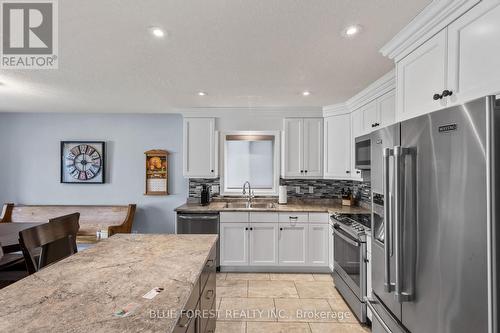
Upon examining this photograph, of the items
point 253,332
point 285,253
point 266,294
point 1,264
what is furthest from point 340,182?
point 1,264

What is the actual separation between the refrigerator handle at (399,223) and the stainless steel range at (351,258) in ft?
3.76

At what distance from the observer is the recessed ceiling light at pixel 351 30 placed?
1.74 metres

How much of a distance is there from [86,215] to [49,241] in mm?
3078

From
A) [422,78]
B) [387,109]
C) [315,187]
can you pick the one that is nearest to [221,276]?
[315,187]

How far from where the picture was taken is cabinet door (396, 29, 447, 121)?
4.84 feet

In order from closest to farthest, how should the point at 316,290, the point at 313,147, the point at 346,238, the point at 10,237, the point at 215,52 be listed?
the point at 215,52 < the point at 10,237 < the point at 346,238 < the point at 316,290 < the point at 313,147

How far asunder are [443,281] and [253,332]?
1.75 metres

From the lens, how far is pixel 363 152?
2.68 m

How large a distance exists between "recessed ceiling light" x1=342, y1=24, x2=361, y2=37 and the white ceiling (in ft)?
0.14

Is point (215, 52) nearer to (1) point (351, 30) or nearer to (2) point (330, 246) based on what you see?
(1) point (351, 30)

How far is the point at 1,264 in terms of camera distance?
84.5 inches

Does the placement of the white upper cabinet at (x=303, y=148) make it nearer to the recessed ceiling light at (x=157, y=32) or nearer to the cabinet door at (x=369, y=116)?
the cabinet door at (x=369, y=116)

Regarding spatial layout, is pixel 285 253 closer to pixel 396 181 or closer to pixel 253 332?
pixel 253 332

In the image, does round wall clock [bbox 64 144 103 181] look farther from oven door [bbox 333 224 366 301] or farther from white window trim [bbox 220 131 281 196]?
oven door [bbox 333 224 366 301]
